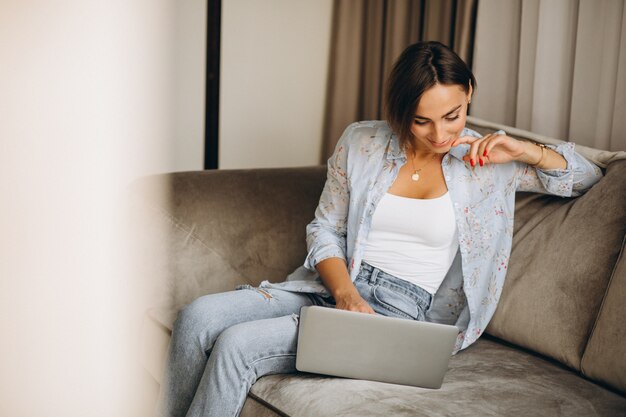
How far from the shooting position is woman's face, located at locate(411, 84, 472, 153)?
1611 mm

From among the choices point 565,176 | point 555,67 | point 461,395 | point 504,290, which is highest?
point 555,67

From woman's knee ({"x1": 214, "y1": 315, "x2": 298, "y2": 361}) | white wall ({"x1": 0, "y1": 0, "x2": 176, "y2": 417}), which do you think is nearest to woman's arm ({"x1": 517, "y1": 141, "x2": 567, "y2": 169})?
woman's knee ({"x1": 214, "y1": 315, "x2": 298, "y2": 361})

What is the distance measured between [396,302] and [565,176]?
18.9 inches

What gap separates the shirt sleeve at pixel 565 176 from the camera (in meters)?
1.66

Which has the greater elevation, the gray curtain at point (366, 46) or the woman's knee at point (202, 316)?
the gray curtain at point (366, 46)

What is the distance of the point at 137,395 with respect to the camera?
75.6 inches

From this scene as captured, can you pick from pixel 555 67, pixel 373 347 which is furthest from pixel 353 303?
pixel 555 67

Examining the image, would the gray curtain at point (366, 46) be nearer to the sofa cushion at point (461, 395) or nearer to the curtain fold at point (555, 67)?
the curtain fold at point (555, 67)

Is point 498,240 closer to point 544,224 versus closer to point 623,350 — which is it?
point 544,224

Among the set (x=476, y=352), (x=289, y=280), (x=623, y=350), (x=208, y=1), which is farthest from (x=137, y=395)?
(x=208, y=1)

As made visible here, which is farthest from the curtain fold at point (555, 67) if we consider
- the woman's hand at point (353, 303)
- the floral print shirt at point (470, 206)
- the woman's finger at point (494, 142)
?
the woman's hand at point (353, 303)

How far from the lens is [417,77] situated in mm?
1616

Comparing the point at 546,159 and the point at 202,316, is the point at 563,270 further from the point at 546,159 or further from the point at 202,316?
the point at 202,316

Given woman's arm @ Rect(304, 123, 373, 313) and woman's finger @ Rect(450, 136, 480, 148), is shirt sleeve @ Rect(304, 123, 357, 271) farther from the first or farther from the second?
woman's finger @ Rect(450, 136, 480, 148)
